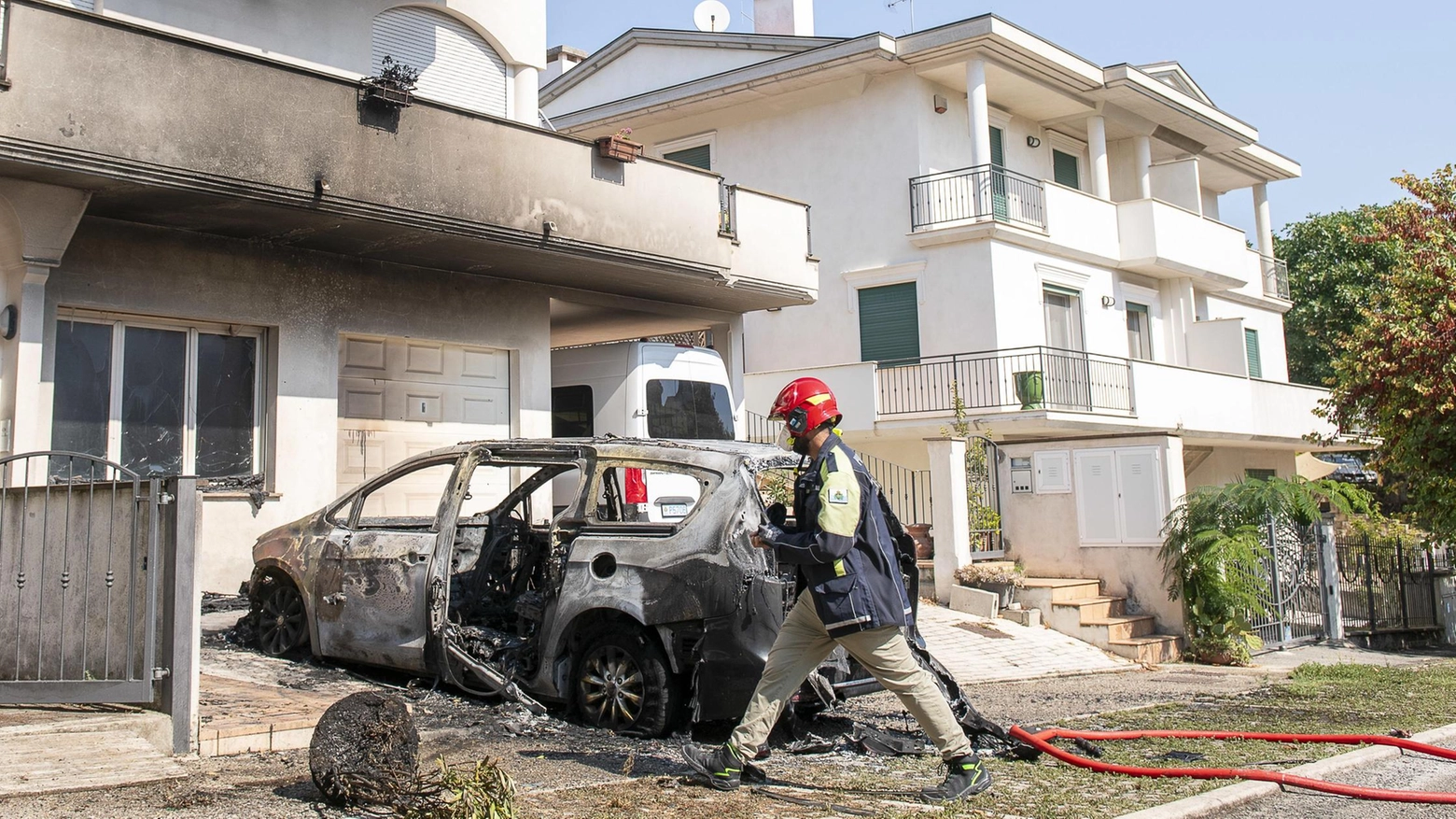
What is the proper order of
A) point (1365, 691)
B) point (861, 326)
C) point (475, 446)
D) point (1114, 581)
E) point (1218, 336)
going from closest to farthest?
point (475, 446) < point (1365, 691) < point (1114, 581) < point (861, 326) < point (1218, 336)

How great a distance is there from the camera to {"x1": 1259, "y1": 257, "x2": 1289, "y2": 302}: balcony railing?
31391 mm

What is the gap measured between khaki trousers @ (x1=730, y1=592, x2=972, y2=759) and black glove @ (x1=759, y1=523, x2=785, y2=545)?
Result: 369mm

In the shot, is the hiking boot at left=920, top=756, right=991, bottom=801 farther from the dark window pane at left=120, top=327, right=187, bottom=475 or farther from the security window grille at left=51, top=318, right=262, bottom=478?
the dark window pane at left=120, top=327, right=187, bottom=475

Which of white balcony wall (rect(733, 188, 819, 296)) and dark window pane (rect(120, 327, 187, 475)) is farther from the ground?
white balcony wall (rect(733, 188, 819, 296))

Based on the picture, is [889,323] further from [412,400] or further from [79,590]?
[79,590]

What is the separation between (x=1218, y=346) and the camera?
26766mm

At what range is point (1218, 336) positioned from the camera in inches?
1053

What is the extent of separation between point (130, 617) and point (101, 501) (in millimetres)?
641

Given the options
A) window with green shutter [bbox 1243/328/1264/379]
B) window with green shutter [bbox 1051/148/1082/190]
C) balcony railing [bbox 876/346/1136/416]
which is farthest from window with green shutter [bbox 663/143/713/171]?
window with green shutter [bbox 1243/328/1264/379]

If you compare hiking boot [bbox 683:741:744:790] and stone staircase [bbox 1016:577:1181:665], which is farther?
stone staircase [bbox 1016:577:1181:665]

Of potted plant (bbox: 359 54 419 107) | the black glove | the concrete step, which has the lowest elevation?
the concrete step

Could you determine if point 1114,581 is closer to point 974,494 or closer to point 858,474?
point 974,494

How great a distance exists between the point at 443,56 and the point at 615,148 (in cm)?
288

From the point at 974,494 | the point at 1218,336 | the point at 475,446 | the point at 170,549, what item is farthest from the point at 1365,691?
the point at 1218,336
